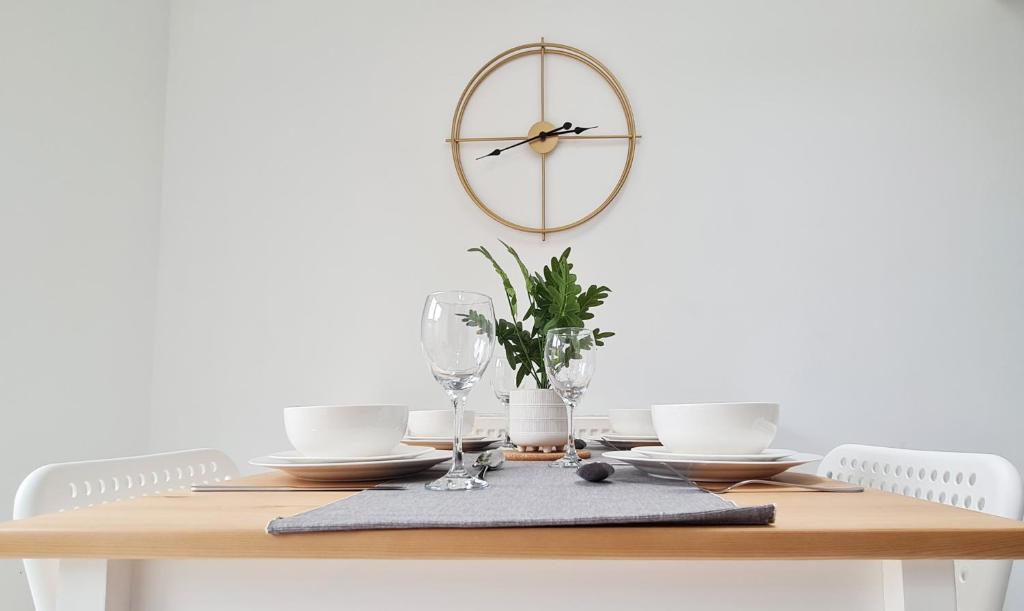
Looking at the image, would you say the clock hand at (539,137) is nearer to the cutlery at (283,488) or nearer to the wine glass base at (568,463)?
the wine glass base at (568,463)

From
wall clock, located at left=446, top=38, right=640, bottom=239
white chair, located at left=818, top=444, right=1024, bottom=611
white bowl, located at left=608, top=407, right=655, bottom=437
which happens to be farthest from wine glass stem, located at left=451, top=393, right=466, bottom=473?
wall clock, located at left=446, top=38, right=640, bottom=239

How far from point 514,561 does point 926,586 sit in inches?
10.1

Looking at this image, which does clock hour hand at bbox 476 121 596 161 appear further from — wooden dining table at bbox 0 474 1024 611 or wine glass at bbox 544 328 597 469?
wooden dining table at bbox 0 474 1024 611

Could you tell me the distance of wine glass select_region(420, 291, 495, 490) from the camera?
23.7 inches

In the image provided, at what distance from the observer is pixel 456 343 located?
604mm

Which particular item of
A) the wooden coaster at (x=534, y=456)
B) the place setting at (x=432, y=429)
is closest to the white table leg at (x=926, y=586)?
the wooden coaster at (x=534, y=456)

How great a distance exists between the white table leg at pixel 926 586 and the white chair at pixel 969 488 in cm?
21

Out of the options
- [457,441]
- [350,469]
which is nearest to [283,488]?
[350,469]

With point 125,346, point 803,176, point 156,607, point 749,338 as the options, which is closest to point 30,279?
point 125,346

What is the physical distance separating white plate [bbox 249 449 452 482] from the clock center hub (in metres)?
1.47

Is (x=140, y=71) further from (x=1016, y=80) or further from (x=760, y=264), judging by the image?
(x=1016, y=80)

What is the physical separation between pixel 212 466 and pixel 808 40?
2034 mm

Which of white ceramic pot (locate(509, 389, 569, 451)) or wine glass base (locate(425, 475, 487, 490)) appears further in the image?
white ceramic pot (locate(509, 389, 569, 451))

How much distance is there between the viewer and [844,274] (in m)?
1.93
